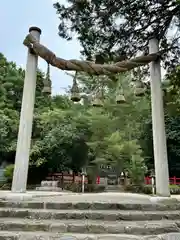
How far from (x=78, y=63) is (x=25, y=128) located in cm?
158

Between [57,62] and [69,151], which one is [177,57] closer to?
[57,62]

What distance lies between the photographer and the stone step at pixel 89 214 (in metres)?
3.47

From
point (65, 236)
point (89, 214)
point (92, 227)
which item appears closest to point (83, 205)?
point (89, 214)

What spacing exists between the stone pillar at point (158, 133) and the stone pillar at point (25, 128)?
2.37 m

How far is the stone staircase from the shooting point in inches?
113

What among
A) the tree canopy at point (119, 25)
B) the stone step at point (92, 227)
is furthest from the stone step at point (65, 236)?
the tree canopy at point (119, 25)

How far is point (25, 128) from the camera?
4.57 metres

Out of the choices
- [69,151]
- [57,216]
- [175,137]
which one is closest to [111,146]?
[69,151]

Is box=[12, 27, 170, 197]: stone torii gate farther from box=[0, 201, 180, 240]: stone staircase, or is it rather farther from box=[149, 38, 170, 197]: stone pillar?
box=[0, 201, 180, 240]: stone staircase

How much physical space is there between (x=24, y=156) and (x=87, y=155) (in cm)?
971

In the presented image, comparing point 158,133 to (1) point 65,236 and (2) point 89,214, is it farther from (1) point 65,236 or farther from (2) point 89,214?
(1) point 65,236

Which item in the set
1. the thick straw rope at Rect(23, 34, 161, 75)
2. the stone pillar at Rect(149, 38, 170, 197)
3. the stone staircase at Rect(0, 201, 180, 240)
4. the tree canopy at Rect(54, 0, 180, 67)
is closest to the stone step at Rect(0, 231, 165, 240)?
the stone staircase at Rect(0, 201, 180, 240)

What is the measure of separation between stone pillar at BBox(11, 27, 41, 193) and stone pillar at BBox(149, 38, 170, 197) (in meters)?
2.37

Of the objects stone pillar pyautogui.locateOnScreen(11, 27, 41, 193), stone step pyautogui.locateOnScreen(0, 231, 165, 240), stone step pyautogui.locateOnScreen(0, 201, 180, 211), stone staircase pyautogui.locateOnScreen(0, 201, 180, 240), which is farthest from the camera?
stone pillar pyautogui.locateOnScreen(11, 27, 41, 193)
